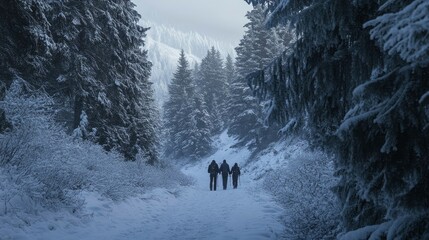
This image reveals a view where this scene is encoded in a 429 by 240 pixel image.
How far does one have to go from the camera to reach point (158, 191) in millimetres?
14680

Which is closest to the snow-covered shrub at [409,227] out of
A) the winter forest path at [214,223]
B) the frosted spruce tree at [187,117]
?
the winter forest path at [214,223]

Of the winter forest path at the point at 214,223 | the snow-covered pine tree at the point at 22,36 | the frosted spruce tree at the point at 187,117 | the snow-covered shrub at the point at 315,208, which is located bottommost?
the winter forest path at the point at 214,223

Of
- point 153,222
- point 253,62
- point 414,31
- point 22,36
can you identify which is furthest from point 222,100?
point 414,31

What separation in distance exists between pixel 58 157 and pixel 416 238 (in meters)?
7.41

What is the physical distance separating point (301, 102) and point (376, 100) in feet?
7.19

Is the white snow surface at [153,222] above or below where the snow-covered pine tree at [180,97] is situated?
below

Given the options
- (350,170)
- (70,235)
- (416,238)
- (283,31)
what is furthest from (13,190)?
(283,31)

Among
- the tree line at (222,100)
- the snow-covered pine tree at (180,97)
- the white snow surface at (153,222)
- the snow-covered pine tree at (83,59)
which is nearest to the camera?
the white snow surface at (153,222)

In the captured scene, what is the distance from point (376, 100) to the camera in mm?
3248

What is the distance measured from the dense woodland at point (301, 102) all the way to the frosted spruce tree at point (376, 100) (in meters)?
0.01

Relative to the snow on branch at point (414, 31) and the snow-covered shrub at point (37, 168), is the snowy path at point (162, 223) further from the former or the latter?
the snow on branch at point (414, 31)

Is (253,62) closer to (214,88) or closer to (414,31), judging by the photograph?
(214,88)

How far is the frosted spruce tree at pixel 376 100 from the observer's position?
2633 mm

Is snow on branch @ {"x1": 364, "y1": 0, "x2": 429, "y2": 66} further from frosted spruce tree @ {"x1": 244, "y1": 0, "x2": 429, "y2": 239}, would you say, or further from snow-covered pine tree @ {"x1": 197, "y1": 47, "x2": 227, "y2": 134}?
snow-covered pine tree @ {"x1": 197, "y1": 47, "x2": 227, "y2": 134}
